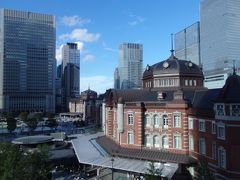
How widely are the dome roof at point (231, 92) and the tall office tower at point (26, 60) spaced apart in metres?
160

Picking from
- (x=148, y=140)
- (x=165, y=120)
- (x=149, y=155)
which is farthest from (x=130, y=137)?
(x=165, y=120)

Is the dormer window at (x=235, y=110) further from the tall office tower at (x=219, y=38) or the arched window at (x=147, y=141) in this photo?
the tall office tower at (x=219, y=38)

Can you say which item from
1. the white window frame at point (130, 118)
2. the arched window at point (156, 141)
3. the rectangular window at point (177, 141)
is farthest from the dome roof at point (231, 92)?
the white window frame at point (130, 118)

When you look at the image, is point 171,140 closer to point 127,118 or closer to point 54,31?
point 127,118

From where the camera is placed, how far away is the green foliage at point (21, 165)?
2784cm

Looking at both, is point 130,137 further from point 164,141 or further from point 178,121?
point 178,121

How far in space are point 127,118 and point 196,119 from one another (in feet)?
37.1

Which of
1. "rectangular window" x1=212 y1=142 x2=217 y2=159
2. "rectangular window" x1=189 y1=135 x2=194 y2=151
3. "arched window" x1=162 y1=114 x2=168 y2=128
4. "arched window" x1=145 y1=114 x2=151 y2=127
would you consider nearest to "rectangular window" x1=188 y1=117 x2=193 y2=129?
"rectangular window" x1=189 y1=135 x2=194 y2=151

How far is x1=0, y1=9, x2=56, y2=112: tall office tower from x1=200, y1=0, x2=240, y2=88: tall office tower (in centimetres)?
9234

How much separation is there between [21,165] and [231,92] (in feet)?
73.8

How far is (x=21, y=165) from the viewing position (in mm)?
28516

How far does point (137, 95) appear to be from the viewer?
49531 millimetres

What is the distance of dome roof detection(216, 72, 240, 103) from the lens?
30.8 m

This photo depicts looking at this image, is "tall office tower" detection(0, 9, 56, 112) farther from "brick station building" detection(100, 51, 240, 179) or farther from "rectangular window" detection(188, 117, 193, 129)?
"rectangular window" detection(188, 117, 193, 129)
